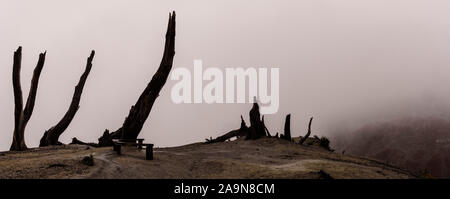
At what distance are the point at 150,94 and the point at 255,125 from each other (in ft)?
18.7

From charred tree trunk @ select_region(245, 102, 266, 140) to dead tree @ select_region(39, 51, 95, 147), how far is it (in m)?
7.84

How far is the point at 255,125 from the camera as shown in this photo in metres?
20.0

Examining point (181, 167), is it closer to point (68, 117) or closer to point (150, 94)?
point (150, 94)

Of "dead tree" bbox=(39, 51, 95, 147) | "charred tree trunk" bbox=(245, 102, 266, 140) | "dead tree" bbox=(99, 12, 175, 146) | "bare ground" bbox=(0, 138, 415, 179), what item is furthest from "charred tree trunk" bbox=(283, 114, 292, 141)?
"dead tree" bbox=(39, 51, 95, 147)

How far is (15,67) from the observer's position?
1609 cm

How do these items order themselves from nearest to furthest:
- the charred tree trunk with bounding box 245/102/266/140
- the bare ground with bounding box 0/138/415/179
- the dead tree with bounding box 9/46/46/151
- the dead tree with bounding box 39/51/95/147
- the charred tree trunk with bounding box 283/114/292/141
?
the bare ground with bounding box 0/138/415/179 → the dead tree with bounding box 9/46/46/151 → the dead tree with bounding box 39/51/95/147 → the charred tree trunk with bounding box 245/102/266/140 → the charred tree trunk with bounding box 283/114/292/141

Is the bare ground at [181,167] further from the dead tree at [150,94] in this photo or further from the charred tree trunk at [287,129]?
the charred tree trunk at [287,129]

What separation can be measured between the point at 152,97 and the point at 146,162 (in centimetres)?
534

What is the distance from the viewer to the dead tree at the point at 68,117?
1930 cm

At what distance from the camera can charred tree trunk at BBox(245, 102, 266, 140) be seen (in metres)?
19.8

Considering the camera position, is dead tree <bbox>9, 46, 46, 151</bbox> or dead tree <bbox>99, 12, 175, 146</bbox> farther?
dead tree <bbox>9, 46, 46, 151</bbox>

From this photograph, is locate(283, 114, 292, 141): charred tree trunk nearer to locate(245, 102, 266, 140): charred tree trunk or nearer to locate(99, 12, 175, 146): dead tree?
locate(245, 102, 266, 140): charred tree trunk

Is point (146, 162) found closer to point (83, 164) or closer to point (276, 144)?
point (83, 164)
